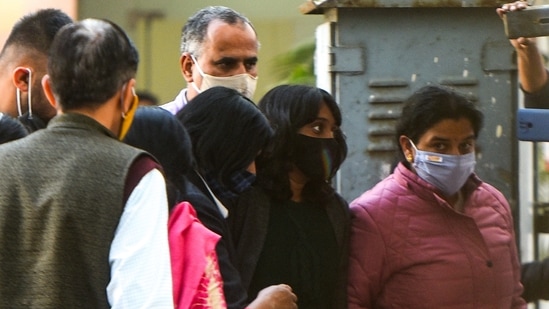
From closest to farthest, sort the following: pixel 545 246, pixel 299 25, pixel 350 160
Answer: pixel 350 160 → pixel 545 246 → pixel 299 25

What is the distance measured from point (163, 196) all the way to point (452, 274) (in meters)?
1.63

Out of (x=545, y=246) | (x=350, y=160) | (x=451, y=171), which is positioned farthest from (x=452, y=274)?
(x=545, y=246)

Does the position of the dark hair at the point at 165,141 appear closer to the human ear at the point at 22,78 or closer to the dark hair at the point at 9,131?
the dark hair at the point at 9,131

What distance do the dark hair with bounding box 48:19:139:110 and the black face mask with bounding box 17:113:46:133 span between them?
687 millimetres

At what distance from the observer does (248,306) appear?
10.8 feet

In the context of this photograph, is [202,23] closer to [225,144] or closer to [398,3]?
[398,3]

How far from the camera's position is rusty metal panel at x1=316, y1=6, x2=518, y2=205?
478 centimetres

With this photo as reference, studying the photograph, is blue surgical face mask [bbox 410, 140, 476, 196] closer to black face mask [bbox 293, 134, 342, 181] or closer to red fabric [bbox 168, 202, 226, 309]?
black face mask [bbox 293, 134, 342, 181]

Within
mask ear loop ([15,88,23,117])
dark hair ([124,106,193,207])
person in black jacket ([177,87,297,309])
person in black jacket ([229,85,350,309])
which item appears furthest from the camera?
person in black jacket ([229,85,350,309])

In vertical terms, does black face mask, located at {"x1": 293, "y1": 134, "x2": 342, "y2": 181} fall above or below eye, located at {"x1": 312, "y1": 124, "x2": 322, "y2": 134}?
below

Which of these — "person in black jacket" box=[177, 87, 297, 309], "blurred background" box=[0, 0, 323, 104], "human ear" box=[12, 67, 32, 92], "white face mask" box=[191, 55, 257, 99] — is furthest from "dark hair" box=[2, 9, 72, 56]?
"blurred background" box=[0, 0, 323, 104]

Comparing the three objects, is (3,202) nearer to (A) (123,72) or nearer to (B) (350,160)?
(A) (123,72)

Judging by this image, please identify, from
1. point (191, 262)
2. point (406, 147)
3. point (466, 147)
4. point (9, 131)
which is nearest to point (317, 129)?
point (406, 147)

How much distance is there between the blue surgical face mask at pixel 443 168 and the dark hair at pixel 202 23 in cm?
88
